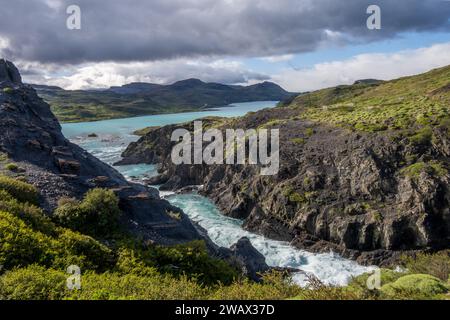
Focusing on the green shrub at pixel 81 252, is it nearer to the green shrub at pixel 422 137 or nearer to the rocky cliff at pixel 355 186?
the rocky cliff at pixel 355 186

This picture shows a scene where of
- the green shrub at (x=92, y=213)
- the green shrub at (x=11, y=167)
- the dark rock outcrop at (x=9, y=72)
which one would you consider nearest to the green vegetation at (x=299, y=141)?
the dark rock outcrop at (x=9, y=72)

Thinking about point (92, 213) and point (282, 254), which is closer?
point (92, 213)

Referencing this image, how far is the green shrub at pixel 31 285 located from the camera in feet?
42.2

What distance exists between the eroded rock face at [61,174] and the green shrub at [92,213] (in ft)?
3.17

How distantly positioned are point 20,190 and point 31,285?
11245mm

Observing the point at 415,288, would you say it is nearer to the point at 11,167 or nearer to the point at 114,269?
the point at 114,269

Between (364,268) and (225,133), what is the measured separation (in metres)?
55.0

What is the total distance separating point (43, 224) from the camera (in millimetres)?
20031

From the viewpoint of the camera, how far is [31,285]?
13352 mm

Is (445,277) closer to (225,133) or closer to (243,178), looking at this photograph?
(243,178)

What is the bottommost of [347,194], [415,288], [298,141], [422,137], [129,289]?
[347,194]

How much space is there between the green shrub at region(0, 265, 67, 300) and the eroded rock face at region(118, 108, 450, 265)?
36767 mm

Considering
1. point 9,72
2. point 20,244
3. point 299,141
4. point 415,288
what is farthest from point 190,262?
point 299,141
